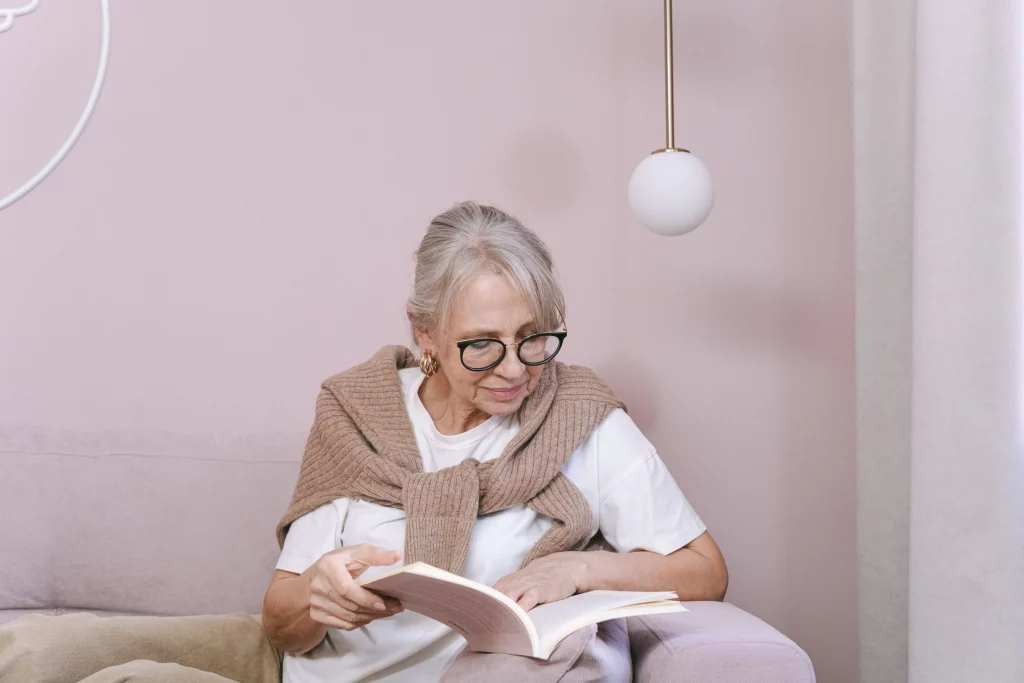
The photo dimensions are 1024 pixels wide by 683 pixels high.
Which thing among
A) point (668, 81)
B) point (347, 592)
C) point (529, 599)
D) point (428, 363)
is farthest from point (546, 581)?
point (668, 81)

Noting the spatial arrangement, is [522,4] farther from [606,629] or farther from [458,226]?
[606,629]

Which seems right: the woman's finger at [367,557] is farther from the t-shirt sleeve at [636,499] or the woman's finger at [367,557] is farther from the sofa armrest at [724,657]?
the t-shirt sleeve at [636,499]

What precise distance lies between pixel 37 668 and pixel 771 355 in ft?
5.31

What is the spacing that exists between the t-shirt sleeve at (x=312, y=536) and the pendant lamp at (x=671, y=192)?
2.48 ft

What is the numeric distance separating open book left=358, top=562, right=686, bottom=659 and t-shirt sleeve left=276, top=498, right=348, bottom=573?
396mm

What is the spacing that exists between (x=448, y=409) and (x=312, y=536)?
1.09ft

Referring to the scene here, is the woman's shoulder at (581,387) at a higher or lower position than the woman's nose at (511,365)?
lower

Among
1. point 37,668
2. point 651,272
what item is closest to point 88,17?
point 651,272

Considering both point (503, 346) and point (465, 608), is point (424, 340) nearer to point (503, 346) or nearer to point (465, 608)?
point (503, 346)

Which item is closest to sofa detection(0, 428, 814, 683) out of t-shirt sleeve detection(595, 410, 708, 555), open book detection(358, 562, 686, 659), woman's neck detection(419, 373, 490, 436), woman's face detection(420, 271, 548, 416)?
woman's neck detection(419, 373, 490, 436)

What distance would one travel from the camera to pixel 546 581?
4.92ft

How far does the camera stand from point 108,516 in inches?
90.2

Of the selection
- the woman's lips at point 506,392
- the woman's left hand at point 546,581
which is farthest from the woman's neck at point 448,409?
the woman's left hand at point 546,581

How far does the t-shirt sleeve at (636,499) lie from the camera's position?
68.0 inches
